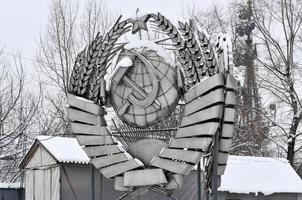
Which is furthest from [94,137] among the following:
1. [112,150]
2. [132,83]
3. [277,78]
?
[277,78]

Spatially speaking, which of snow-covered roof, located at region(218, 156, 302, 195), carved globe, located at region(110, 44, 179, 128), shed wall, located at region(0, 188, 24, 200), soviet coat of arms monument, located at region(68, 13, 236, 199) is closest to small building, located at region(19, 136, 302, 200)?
snow-covered roof, located at region(218, 156, 302, 195)

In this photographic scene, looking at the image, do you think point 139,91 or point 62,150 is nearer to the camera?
point 139,91

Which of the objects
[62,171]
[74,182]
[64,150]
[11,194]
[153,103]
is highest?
[153,103]

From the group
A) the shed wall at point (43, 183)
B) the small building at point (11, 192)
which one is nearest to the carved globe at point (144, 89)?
the shed wall at point (43, 183)

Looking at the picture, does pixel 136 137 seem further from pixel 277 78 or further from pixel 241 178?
pixel 277 78

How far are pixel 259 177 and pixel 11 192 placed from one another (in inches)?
361

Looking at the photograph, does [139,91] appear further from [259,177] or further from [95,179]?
[259,177]

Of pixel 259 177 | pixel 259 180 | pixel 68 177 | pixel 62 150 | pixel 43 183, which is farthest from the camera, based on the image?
pixel 259 177

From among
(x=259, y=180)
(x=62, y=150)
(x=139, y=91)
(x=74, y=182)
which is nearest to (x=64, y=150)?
(x=62, y=150)

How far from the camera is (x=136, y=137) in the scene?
33.3 feet

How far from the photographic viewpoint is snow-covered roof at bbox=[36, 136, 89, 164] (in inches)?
758

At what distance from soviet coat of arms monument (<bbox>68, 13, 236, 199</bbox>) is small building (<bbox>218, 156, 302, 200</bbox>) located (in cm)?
1052

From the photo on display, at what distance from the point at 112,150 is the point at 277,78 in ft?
61.2

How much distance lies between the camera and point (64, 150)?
19812mm
